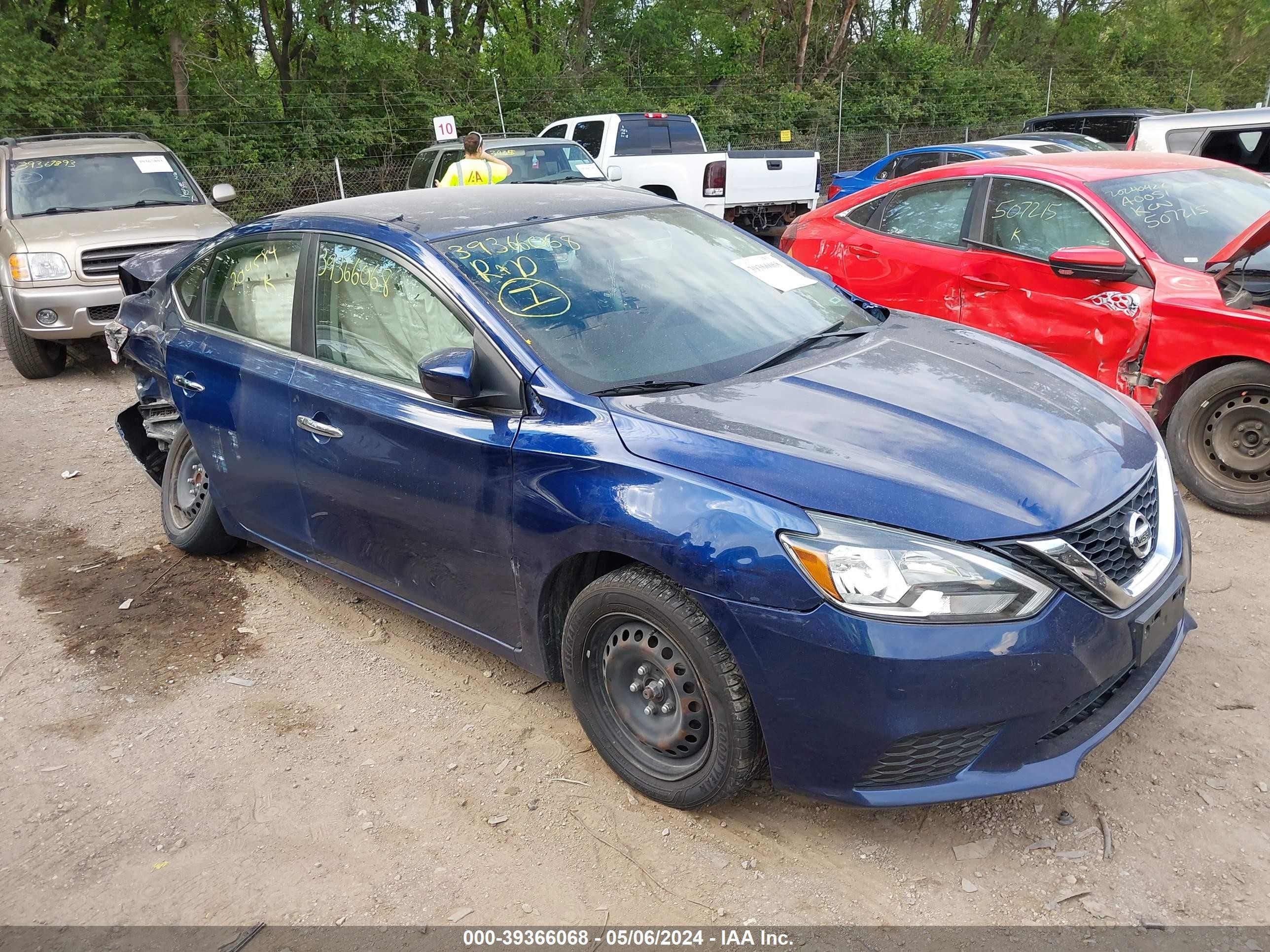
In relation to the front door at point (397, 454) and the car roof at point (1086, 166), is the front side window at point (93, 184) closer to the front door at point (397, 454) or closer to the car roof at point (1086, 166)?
the front door at point (397, 454)

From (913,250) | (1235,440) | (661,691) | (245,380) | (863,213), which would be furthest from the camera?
(863,213)

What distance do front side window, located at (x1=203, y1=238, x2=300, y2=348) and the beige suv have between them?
4.68 meters

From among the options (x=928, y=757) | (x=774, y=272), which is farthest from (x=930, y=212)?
(x=928, y=757)

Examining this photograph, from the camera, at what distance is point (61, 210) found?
29.4 feet

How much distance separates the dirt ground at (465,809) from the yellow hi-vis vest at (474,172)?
19.6 feet

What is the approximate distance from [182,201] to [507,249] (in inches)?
292

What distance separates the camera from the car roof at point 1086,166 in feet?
18.2

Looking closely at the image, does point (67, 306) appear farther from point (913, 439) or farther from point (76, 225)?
point (913, 439)

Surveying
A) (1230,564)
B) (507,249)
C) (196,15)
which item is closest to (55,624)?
(507,249)

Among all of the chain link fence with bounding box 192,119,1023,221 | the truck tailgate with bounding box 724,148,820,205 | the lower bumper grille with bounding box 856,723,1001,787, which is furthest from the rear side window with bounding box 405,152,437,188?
the lower bumper grille with bounding box 856,723,1001,787

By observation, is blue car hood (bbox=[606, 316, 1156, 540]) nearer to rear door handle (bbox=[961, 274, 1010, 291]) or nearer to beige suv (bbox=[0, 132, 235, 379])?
rear door handle (bbox=[961, 274, 1010, 291])

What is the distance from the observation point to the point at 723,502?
258 cm

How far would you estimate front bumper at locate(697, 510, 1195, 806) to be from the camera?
2.40 metres

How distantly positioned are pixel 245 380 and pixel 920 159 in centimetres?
1161
